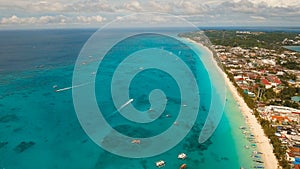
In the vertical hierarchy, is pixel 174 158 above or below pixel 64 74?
below

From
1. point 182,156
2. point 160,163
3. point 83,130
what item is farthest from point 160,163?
point 83,130

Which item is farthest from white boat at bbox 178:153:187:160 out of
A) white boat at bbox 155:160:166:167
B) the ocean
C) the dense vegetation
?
the dense vegetation

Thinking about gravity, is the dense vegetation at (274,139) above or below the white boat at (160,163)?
above

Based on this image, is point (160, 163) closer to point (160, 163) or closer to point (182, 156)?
point (160, 163)

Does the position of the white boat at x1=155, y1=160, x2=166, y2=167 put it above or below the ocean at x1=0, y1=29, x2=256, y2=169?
below

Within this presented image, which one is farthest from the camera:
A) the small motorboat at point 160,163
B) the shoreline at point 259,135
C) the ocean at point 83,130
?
the shoreline at point 259,135

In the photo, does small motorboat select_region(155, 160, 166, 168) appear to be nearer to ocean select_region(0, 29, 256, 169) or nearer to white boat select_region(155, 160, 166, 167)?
white boat select_region(155, 160, 166, 167)

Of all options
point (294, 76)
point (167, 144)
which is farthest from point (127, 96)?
point (294, 76)

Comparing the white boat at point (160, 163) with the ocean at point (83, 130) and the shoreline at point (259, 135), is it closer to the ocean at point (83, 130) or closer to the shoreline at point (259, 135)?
the ocean at point (83, 130)

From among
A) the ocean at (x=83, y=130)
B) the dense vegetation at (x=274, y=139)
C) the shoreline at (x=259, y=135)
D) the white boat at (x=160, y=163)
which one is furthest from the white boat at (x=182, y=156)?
the dense vegetation at (x=274, y=139)

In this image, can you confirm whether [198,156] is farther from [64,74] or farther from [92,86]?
[64,74]

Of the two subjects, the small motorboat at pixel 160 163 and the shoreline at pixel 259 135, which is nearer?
the small motorboat at pixel 160 163
